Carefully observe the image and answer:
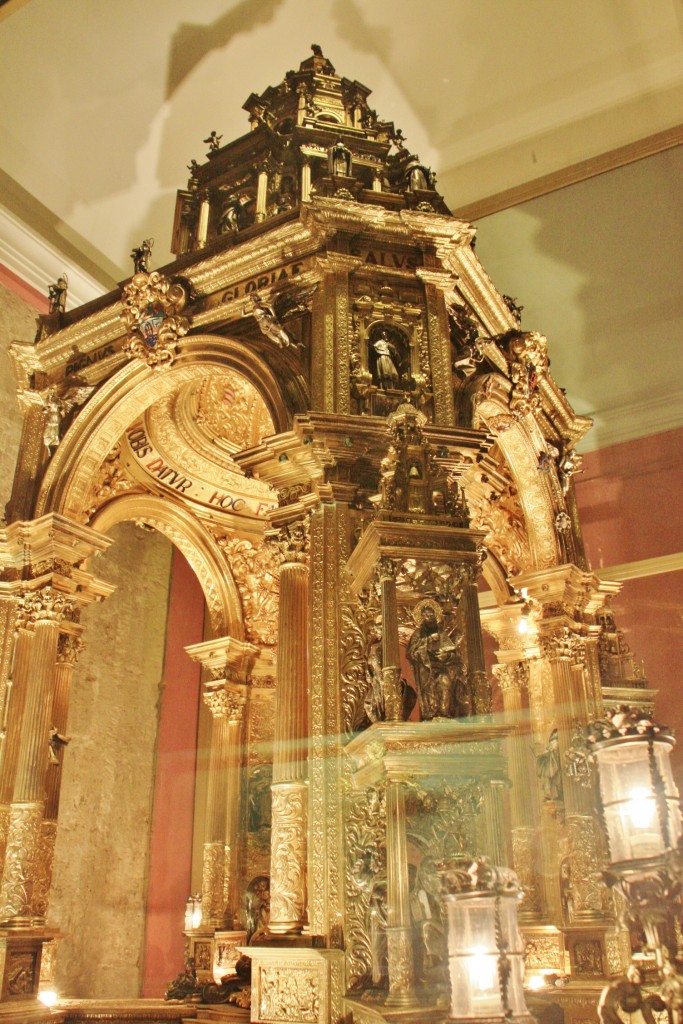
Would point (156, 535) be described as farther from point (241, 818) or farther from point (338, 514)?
point (338, 514)

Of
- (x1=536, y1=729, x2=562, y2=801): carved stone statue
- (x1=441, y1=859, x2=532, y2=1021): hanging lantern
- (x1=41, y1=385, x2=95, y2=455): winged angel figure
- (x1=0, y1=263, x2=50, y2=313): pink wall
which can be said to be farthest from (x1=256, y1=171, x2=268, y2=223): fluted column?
(x1=441, y1=859, x2=532, y2=1021): hanging lantern

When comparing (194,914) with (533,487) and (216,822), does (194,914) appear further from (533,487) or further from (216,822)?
(533,487)

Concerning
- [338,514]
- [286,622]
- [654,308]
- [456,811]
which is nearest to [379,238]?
[338,514]

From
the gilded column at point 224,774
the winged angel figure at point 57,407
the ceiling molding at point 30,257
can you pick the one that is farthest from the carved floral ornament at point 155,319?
the ceiling molding at point 30,257

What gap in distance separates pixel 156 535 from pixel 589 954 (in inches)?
307

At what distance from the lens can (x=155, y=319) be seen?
848 cm

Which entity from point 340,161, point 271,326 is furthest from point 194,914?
point 340,161

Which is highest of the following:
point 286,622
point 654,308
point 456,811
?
point 654,308

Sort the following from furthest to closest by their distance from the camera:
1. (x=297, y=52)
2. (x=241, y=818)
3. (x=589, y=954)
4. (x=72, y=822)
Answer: (x=297, y=52) < (x=72, y=822) < (x=241, y=818) < (x=589, y=954)

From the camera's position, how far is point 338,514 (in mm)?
6832

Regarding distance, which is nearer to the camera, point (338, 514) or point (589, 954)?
point (338, 514)

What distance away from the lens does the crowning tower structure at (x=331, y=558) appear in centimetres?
582

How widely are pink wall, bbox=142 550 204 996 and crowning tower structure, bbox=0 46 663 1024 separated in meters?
1.62

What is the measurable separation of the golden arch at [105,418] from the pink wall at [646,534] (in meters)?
5.52
